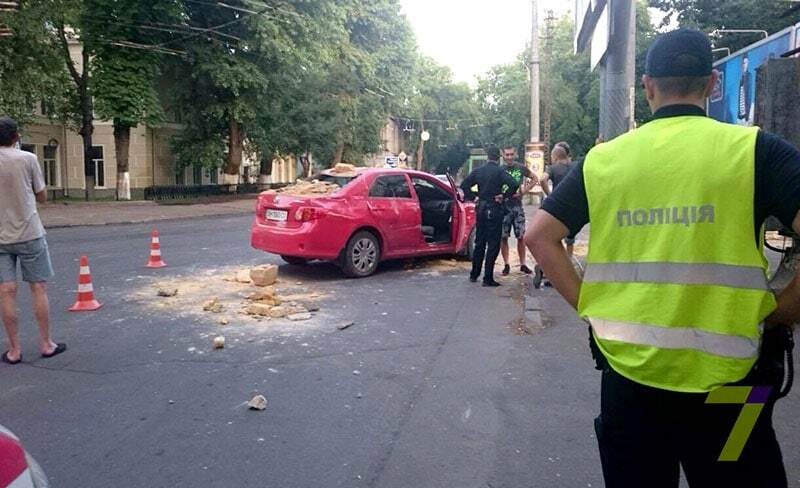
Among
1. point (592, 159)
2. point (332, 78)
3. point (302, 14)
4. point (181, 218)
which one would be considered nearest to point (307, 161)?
point (332, 78)

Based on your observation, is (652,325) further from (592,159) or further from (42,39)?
(42,39)

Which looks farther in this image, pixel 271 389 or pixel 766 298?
pixel 271 389

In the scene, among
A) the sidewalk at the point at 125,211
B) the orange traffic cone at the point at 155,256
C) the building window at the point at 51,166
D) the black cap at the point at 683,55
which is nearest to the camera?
the black cap at the point at 683,55

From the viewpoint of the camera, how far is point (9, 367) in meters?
5.86

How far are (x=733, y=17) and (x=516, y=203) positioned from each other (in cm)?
2189

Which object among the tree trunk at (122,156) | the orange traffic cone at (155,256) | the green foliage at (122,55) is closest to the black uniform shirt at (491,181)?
the orange traffic cone at (155,256)

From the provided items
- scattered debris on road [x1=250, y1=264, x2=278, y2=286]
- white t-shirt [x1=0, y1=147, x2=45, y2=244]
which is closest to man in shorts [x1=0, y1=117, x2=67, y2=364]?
white t-shirt [x1=0, y1=147, x2=45, y2=244]

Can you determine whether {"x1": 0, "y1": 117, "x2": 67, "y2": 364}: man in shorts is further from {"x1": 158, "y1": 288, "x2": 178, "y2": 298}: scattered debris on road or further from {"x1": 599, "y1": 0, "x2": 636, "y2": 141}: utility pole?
{"x1": 599, "y1": 0, "x2": 636, "y2": 141}: utility pole

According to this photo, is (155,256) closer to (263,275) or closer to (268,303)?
(263,275)

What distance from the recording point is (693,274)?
2025 millimetres

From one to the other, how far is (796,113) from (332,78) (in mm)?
35442

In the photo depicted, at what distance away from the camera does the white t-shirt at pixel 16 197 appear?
585cm

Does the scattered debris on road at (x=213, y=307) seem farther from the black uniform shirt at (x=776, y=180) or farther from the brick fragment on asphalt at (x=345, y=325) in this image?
the black uniform shirt at (x=776, y=180)

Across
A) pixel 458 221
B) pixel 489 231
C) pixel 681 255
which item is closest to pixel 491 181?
pixel 489 231
